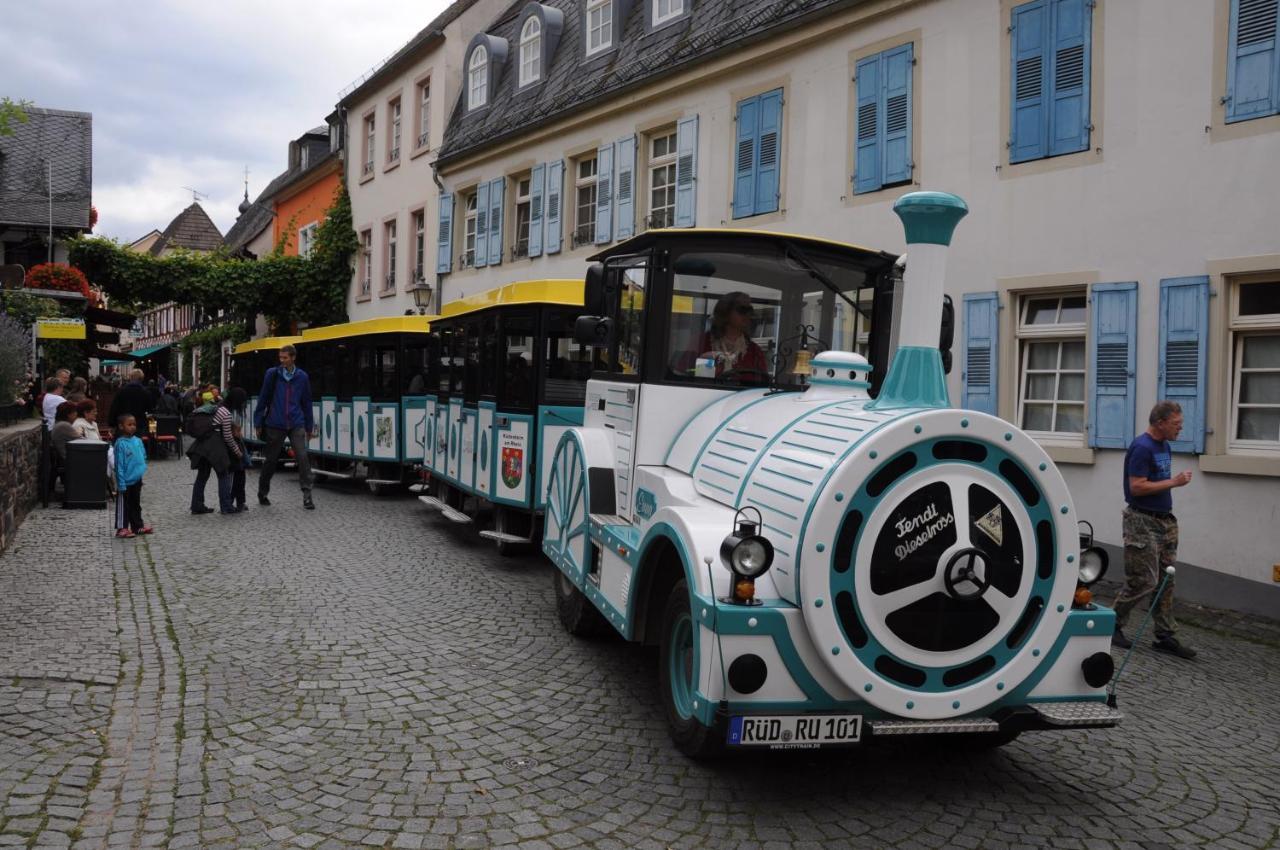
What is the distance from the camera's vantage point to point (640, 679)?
575 centimetres

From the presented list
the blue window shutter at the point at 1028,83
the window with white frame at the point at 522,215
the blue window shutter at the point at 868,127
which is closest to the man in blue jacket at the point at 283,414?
the blue window shutter at the point at 868,127

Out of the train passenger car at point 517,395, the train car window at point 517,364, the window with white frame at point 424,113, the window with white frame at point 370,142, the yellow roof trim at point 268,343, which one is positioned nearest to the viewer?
the train passenger car at point 517,395

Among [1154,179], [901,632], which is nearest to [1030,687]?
[901,632]

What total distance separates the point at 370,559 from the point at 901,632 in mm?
6363

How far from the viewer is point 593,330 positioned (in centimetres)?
620

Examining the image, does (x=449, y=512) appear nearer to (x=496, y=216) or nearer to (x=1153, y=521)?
(x=1153, y=521)

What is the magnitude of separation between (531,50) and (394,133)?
652 centimetres

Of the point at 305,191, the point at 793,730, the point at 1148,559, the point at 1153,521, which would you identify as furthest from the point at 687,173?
the point at 305,191

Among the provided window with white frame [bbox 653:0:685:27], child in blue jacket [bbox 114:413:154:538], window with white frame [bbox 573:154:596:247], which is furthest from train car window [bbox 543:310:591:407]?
window with white frame [bbox 653:0:685:27]

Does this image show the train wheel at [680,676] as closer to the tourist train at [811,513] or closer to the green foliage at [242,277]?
the tourist train at [811,513]

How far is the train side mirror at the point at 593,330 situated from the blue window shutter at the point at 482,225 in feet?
48.8

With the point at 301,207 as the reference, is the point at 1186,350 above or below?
below

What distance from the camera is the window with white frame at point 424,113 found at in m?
24.0

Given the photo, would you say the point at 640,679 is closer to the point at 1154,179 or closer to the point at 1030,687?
the point at 1030,687
